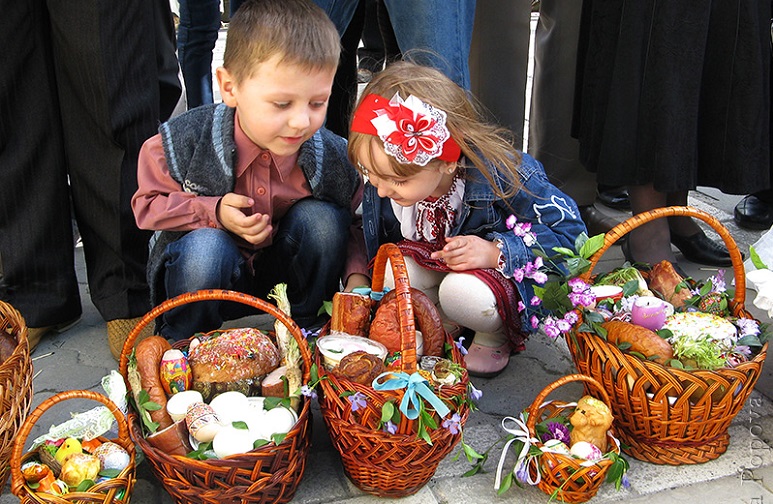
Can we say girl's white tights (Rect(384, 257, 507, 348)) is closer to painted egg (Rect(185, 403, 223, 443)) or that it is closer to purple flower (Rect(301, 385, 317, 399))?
purple flower (Rect(301, 385, 317, 399))

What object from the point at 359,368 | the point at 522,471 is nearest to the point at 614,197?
the point at 522,471

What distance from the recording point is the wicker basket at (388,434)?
4.89ft

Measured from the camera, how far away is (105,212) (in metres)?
2.19

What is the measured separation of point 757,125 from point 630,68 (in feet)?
1.51

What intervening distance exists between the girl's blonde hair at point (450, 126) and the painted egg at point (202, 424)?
0.72 m

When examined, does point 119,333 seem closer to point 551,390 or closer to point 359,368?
point 359,368

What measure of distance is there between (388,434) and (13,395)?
0.80m

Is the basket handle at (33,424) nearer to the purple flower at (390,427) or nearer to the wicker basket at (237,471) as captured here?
the wicker basket at (237,471)

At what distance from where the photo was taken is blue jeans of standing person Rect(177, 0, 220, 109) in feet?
11.3

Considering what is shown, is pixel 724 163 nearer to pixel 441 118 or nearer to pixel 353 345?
pixel 441 118

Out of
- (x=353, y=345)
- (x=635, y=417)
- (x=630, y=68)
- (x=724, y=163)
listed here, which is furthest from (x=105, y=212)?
(x=724, y=163)

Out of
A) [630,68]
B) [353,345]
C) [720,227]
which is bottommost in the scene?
[353,345]

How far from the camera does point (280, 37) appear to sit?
1.79m

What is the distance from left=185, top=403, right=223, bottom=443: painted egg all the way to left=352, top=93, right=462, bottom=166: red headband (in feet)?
2.40
